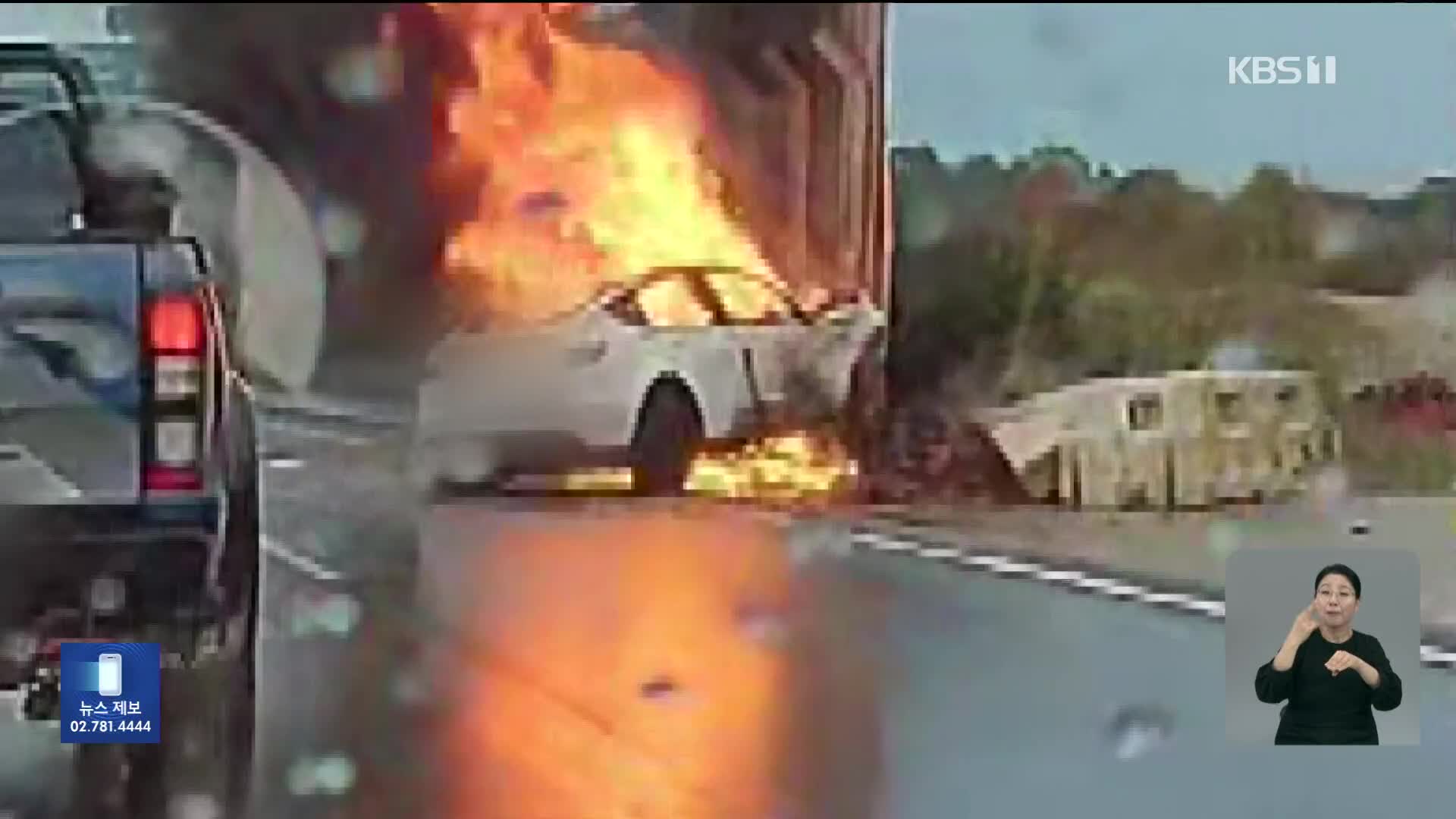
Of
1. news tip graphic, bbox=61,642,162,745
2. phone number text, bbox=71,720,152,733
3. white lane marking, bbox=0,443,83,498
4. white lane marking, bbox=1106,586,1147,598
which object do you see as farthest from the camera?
white lane marking, bbox=1106,586,1147,598

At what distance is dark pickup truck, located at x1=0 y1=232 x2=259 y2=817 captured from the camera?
8.19ft

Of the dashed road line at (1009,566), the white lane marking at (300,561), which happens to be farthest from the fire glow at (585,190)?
the white lane marking at (300,561)

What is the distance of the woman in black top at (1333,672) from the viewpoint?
9.63ft

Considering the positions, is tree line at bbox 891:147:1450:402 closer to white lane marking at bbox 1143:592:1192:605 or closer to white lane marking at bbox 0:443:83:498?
white lane marking at bbox 1143:592:1192:605

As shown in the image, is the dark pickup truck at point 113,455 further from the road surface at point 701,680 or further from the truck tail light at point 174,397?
the road surface at point 701,680

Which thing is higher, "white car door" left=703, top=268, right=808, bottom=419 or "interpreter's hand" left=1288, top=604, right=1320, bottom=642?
"white car door" left=703, top=268, right=808, bottom=419

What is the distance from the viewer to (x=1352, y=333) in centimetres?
306

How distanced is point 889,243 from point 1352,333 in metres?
0.82

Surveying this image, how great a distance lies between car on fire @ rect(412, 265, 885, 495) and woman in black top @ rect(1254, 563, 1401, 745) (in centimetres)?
83

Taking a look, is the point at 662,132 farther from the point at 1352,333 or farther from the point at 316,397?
the point at 1352,333

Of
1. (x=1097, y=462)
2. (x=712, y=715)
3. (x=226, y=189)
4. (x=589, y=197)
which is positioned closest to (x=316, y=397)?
(x=226, y=189)

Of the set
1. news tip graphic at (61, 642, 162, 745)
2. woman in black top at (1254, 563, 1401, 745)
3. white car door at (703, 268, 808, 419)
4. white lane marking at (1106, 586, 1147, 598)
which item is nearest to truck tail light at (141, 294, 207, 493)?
news tip graphic at (61, 642, 162, 745)

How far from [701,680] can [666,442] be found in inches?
16.5

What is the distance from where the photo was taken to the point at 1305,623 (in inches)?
116
